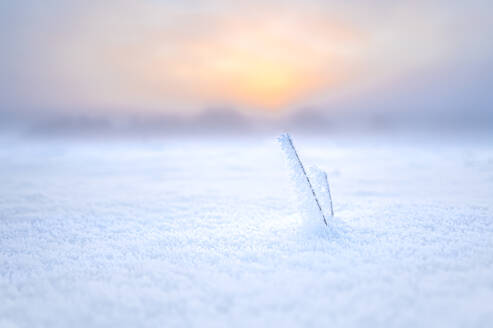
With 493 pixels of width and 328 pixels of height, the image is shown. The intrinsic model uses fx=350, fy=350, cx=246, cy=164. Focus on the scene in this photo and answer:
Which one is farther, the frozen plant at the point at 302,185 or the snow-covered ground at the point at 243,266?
the frozen plant at the point at 302,185

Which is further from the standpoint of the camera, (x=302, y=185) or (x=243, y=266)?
(x=302, y=185)

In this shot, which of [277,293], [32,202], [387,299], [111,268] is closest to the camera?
[387,299]

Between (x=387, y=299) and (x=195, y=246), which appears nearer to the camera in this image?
(x=387, y=299)

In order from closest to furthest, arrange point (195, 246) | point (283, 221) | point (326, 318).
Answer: point (326, 318)
point (195, 246)
point (283, 221)

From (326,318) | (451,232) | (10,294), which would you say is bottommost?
(10,294)

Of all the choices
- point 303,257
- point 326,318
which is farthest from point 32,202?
point 326,318

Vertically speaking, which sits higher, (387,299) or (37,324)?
(387,299)

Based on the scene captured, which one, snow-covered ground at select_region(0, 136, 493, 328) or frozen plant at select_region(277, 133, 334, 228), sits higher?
frozen plant at select_region(277, 133, 334, 228)

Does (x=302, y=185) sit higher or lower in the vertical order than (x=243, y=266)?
higher

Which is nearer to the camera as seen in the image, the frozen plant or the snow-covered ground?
the snow-covered ground

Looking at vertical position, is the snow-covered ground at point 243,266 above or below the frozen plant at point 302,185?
below

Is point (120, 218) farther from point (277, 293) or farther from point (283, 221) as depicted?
point (277, 293)
